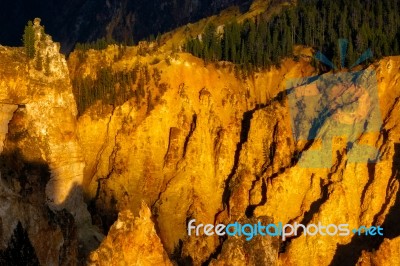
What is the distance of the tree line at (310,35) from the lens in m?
90.9

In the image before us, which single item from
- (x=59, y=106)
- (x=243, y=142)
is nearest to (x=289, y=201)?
(x=243, y=142)

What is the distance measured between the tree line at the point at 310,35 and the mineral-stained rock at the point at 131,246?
39062mm

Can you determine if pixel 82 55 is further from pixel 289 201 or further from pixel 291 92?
pixel 289 201

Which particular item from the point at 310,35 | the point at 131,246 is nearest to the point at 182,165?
the point at 131,246

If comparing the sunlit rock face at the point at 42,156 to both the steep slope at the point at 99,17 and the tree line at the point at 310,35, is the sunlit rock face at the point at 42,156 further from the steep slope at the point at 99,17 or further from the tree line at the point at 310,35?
the steep slope at the point at 99,17

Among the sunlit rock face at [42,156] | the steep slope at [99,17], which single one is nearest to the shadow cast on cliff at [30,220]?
the sunlit rock face at [42,156]

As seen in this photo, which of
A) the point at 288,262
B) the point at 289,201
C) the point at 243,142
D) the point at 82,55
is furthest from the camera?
the point at 82,55

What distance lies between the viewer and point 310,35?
98.4 metres

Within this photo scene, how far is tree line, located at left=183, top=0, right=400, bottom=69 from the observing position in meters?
90.9

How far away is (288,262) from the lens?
71.9 metres

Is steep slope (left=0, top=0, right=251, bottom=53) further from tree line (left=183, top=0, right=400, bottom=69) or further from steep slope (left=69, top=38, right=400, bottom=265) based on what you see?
steep slope (left=69, top=38, right=400, bottom=265)

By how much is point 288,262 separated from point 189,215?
12.4m

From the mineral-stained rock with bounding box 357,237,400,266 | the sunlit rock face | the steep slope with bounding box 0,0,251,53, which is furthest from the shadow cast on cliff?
the steep slope with bounding box 0,0,251,53

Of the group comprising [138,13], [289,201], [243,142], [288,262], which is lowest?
[288,262]
